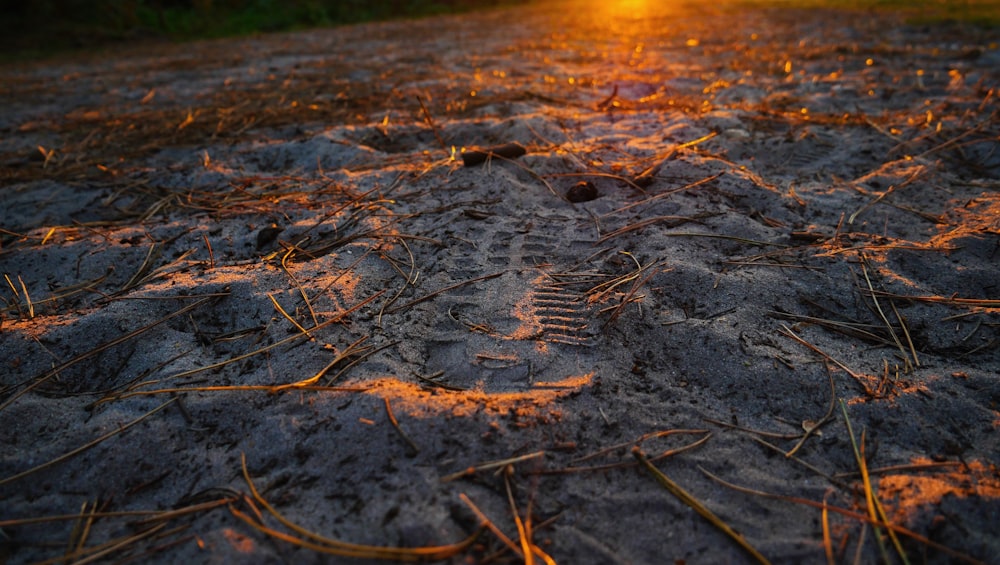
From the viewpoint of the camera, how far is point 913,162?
118 inches

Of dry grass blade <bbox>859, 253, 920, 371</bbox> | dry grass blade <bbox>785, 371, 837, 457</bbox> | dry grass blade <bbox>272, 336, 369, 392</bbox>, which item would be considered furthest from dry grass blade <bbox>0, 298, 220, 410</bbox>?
dry grass blade <bbox>859, 253, 920, 371</bbox>

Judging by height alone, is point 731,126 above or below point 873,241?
above

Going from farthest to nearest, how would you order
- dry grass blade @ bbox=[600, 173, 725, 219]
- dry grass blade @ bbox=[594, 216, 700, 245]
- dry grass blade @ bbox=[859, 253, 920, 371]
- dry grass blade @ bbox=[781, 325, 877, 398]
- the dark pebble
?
the dark pebble → dry grass blade @ bbox=[600, 173, 725, 219] → dry grass blade @ bbox=[594, 216, 700, 245] → dry grass blade @ bbox=[859, 253, 920, 371] → dry grass blade @ bbox=[781, 325, 877, 398]

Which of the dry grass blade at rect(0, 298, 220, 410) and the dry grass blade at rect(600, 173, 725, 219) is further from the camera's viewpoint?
the dry grass blade at rect(600, 173, 725, 219)

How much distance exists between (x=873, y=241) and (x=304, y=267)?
246 cm


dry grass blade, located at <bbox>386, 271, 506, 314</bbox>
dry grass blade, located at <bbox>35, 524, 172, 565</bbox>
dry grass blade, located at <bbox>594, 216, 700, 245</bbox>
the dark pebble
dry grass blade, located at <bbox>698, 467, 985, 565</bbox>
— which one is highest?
the dark pebble

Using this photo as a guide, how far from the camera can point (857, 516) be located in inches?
46.9

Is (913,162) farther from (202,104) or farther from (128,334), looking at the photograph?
(202,104)

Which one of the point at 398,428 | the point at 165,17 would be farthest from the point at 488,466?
the point at 165,17

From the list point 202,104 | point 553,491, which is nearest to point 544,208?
point 553,491

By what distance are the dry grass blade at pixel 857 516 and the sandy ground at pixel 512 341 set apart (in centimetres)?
1

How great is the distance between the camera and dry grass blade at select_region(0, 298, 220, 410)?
163 cm

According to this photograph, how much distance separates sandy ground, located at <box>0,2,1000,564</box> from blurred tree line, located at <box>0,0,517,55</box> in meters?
8.01

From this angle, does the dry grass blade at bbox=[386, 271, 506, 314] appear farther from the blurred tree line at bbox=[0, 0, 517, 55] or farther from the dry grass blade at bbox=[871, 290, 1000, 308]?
the blurred tree line at bbox=[0, 0, 517, 55]
